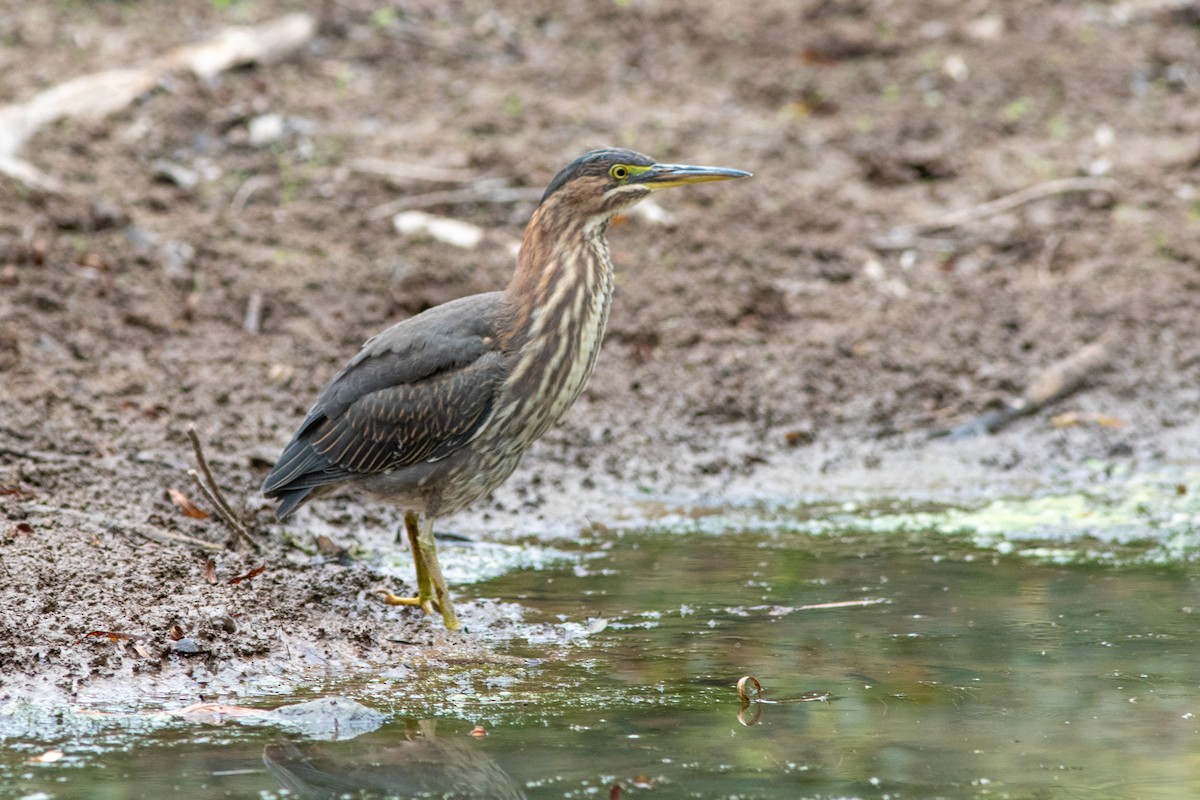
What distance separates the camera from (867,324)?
32.5ft

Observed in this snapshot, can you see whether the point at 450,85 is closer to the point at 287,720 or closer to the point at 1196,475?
the point at 1196,475

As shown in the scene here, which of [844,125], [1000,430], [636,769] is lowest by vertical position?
[636,769]

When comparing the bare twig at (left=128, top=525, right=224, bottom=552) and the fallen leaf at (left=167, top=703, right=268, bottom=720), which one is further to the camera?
the bare twig at (left=128, top=525, right=224, bottom=552)

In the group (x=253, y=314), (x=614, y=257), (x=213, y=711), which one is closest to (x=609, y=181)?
(x=213, y=711)

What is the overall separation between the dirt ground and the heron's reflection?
819 mm

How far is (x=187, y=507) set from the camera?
6859 millimetres

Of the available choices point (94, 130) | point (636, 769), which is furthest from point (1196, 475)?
point (94, 130)

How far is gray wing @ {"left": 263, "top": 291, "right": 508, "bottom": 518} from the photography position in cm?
618

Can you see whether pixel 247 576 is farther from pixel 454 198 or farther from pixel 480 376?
pixel 454 198

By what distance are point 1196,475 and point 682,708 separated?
4256 millimetres

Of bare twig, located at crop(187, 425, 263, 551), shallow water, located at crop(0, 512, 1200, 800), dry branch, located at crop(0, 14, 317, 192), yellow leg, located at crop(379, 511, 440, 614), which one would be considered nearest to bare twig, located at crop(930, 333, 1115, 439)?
shallow water, located at crop(0, 512, 1200, 800)

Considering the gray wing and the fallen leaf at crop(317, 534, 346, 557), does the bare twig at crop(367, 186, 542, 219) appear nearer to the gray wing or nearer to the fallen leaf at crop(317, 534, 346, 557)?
the fallen leaf at crop(317, 534, 346, 557)

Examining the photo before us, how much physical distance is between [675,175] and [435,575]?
75.0 inches

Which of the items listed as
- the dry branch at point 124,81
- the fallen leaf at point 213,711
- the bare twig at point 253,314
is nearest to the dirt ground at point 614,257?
the bare twig at point 253,314
